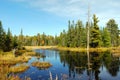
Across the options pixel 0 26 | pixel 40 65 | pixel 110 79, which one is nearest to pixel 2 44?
pixel 0 26

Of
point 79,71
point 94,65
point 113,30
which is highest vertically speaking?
point 113,30

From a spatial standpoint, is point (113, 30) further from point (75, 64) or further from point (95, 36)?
point (75, 64)

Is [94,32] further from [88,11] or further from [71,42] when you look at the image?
[71,42]

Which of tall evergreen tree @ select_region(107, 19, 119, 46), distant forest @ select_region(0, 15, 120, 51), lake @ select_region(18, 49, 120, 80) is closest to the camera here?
lake @ select_region(18, 49, 120, 80)

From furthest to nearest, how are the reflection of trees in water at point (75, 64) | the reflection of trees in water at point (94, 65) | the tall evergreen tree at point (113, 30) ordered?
1. the tall evergreen tree at point (113, 30)
2. the reflection of trees in water at point (75, 64)
3. the reflection of trees in water at point (94, 65)

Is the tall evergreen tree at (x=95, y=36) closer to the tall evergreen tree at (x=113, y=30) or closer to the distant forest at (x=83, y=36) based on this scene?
the distant forest at (x=83, y=36)

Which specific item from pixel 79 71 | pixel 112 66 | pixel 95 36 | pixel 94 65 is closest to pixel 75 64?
pixel 94 65

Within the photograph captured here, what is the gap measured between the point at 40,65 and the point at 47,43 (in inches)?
6214

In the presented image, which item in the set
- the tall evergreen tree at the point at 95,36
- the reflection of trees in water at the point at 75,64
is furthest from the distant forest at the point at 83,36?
the reflection of trees in water at the point at 75,64

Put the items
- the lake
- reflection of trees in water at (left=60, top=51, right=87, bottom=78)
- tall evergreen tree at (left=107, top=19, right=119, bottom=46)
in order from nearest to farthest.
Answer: the lake < reflection of trees in water at (left=60, top=51, right=87, bottom=78) < tall evergreen tree at (left=107, top=19, right=119, bottom=46)

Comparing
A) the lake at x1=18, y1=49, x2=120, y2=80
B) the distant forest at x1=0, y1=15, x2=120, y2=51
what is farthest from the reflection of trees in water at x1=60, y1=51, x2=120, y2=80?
the distant forest at x1=0, y1=15, x2=120, y2=51

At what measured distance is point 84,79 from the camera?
18234 mm

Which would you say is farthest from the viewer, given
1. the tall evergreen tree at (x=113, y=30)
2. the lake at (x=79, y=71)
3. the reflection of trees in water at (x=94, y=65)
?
the tall evergreen tree at (x=113, y=30)

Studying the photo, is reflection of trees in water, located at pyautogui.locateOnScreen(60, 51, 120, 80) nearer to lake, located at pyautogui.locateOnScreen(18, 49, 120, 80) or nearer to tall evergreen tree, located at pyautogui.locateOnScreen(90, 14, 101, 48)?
lake, located at pyautogui.locateOnScreen(18, 49, 120, 80)
